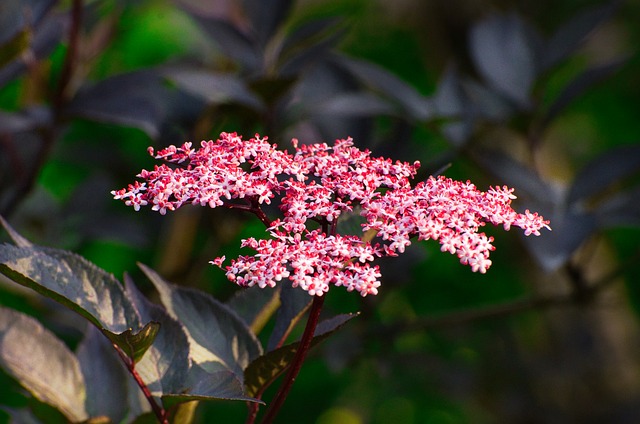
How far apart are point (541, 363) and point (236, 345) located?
126 centimetres

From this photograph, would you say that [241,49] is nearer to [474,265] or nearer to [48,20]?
[48,20]

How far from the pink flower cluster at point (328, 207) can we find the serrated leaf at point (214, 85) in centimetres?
39

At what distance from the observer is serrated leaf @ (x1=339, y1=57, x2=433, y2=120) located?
1.16 meters

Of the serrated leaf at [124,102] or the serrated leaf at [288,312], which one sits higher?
the serrated leaf at [124,102]

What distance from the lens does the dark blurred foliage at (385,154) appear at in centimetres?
108

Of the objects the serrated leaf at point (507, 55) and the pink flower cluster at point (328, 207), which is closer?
the pink flower cluster at point (328, 207)

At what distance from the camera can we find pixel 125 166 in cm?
140

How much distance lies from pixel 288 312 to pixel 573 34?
2.43ft

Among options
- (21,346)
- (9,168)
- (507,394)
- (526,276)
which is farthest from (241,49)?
(507,394)

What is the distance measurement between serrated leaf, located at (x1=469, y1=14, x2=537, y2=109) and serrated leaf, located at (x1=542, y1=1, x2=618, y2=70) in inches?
1.1

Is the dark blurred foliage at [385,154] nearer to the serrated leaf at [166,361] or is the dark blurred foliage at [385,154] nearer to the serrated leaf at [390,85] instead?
the serrated leaf at [390,85]

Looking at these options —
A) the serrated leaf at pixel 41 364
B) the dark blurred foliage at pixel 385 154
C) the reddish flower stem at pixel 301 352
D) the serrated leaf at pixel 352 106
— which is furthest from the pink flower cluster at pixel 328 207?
the serrated leaf at pixel 352 106

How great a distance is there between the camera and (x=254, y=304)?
0.74 metres

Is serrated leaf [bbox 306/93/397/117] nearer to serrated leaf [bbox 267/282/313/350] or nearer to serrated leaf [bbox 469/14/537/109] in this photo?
serrated leaf [bbox 469/14/537/109]
